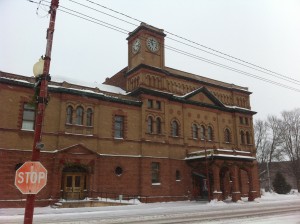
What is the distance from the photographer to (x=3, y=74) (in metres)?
28.3

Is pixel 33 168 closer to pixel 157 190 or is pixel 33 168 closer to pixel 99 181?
pixel 99 181

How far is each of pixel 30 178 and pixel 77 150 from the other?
22.9m

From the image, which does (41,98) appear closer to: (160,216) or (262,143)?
(160,216)

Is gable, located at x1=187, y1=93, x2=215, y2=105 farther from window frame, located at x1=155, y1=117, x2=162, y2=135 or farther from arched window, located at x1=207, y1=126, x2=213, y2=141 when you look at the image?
window frame, located at x1=155, y1=117, x2=162, y2=135

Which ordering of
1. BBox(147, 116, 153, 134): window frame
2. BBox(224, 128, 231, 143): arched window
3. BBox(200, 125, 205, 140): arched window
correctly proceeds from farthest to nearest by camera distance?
BBox(224, 128, 231, 143): arched window, BBox(200, 125, 205, 140): arched window, BBox(147, 116, 153, 134): window frame

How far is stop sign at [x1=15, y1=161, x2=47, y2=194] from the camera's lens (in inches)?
290

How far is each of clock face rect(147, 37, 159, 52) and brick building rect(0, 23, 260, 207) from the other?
0.13 m

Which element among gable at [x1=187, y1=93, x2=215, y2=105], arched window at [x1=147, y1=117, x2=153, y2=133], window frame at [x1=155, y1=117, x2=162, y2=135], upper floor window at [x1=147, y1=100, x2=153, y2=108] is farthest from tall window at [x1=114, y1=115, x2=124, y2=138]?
gable at [x1=187, y1=93, x2=215, y2=105]

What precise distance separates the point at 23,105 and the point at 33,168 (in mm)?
23246

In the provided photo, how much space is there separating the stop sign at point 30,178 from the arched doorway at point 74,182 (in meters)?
22.8

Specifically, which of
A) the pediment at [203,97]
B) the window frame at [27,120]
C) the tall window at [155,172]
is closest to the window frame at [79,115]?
the window frame at [27,120]

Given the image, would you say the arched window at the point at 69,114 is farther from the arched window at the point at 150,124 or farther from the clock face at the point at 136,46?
the clock face at the point at 136,46

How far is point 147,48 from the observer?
37.9 m

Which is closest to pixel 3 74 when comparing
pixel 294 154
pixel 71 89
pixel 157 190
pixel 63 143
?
pixel 71 89
